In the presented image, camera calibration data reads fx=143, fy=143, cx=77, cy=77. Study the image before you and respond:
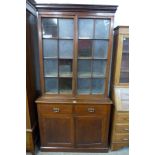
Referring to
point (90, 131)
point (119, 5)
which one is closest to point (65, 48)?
point (119, 5)

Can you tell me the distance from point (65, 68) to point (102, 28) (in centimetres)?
73

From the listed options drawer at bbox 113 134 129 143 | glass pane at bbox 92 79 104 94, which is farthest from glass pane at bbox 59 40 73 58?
drawer at bbox 113 134 129 143

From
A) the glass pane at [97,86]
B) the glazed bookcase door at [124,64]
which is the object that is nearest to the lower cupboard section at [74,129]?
the glass pane at [97,86]

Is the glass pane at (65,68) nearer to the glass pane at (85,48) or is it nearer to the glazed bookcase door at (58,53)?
the glazed bookcase door at (58,53)

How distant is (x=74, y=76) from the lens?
6.46ft

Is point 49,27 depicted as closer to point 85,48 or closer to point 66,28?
point 66,28

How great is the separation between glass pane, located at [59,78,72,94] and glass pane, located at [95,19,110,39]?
72cm

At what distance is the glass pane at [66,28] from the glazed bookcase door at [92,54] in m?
0.11

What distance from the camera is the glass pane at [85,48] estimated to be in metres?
1.92

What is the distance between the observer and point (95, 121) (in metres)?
2.02
